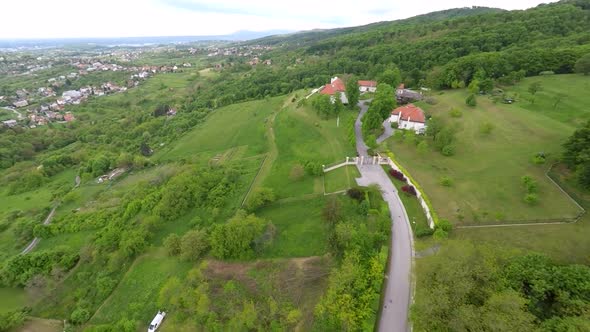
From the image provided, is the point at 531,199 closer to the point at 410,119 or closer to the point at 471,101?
the point at 410,119

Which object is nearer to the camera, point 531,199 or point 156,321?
point 156,321

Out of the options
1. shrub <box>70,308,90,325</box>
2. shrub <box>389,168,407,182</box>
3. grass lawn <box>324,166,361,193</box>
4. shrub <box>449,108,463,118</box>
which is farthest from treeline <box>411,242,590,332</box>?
shrub <box>449,108,463,118</box>

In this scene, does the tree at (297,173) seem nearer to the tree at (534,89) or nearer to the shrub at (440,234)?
the shrub at (440,234)

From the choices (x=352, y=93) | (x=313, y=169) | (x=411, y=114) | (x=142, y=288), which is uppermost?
(x=352, y=93)

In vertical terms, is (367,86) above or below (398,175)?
above

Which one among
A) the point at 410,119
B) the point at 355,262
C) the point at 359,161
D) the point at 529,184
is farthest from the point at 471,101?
the point at 355,262

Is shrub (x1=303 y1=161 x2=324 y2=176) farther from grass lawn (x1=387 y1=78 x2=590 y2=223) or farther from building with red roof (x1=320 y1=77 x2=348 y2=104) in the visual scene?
building with red roof (x1=320 y1=77 x2=348 y2=104)

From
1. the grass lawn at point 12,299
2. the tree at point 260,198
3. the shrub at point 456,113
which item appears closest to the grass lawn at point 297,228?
the tree at point 260,198

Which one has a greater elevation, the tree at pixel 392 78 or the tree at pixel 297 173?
the tree at pixel 392 78
